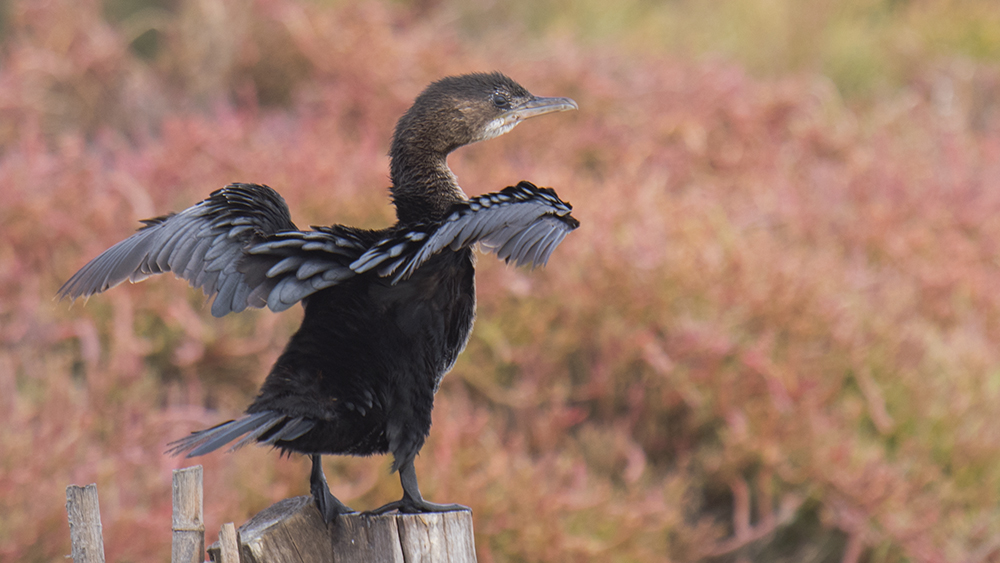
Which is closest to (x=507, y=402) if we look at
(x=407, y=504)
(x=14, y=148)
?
(x=407, y=504)

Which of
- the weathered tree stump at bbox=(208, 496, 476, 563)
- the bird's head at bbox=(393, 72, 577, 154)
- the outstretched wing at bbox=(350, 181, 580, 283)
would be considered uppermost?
the bird's head at bbox=(393, 72, 577, 154)

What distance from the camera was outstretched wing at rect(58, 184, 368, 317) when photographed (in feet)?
5.64

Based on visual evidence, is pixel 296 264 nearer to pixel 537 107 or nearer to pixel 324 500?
pixel 324 500

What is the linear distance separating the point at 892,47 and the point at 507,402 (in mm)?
7424

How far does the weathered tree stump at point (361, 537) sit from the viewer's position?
5.67 ft

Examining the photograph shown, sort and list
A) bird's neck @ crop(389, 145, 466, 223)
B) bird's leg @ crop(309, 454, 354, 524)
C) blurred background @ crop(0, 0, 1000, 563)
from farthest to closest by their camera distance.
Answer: blurred background @ crop(0, 0, 1000, 563) → bird's neck @ crop(389, 145, 466, 223) → bird's leg @ crop(309, 454, 354, 524)

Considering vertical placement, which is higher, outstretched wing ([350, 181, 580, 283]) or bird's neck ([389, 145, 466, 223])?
bird's neck ([389, 145, 466, 223])

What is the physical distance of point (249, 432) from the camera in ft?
5.27

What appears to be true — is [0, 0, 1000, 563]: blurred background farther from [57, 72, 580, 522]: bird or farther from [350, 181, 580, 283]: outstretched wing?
[350, 181, 580, 283]: outstretched wing

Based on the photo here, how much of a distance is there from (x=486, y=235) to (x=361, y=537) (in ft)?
2.19

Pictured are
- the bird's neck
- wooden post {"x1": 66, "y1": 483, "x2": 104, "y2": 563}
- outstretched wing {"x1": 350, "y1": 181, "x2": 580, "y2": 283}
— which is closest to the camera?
wooden post {"x1": 66, "y1": 483, "x2": 104, "y2": 563}

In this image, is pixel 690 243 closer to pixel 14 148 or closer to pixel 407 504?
pixel 407 504

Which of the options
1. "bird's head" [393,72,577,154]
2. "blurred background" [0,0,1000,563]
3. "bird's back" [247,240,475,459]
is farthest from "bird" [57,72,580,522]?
"blurred background" [0,0,1000,563]

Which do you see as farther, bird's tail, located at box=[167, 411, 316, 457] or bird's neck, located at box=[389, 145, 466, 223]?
bird's neck, located at box=[389, 145, 466, 223]
